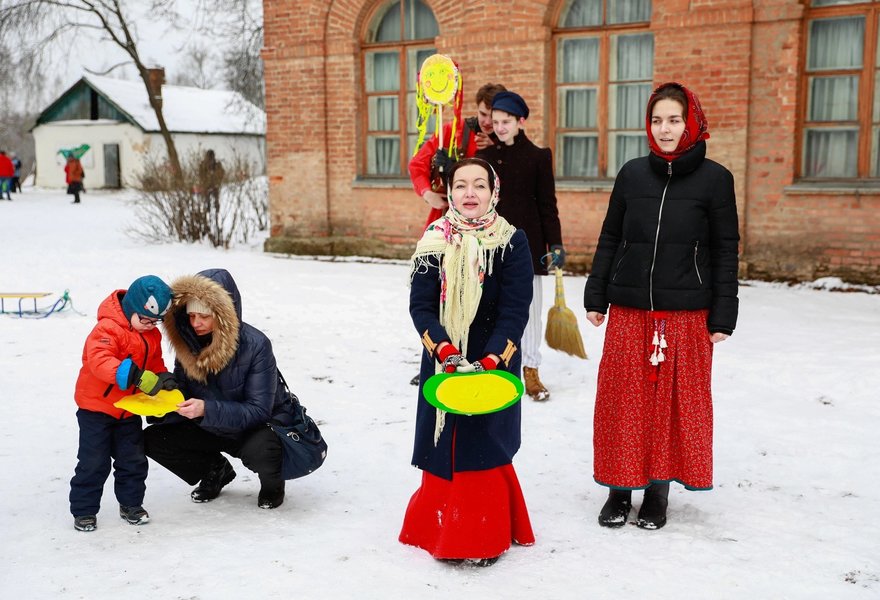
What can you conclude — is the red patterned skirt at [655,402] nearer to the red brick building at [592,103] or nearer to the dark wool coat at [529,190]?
the dark wool coat at [529,190]

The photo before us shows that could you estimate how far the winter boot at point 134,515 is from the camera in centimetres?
407

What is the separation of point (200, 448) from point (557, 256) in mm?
2549

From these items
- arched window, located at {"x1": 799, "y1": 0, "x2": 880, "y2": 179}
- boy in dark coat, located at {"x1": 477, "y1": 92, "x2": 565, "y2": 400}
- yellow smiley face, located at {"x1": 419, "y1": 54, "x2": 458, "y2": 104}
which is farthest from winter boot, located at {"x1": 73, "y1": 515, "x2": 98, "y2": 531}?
arched window, located at {"x1": 799, "y1": 0, "x2": 880, "y2": 179}

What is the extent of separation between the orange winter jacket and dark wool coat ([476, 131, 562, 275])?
8.52ft

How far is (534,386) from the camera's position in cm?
609

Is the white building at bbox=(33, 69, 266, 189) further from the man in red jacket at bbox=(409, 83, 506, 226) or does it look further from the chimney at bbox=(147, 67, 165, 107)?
the man in red jacket at bbox=(409, 83, 506, 226)

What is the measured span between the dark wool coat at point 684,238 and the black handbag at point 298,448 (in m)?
1.57

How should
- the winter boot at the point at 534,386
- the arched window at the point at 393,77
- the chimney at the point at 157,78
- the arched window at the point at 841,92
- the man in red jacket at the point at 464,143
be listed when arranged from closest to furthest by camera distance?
the man in red jacket at the point at 464,143 < the winter boot at the point at 534,386 < the arched window at the point at 841,92 < the arched window at the point at 393,77 < the chimney at the point at 157,78

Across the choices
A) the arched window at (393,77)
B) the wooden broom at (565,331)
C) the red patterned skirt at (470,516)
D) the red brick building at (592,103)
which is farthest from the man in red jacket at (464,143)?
the arched window at (393,77)

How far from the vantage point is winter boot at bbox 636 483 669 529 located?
4047 mm

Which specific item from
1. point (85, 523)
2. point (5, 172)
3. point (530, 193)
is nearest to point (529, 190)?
point (530, 193)

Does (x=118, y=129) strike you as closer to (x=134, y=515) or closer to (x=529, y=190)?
(x=529, y=190)

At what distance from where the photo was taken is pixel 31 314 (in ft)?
29.0

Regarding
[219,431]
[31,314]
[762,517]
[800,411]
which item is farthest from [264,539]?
[31,314]
